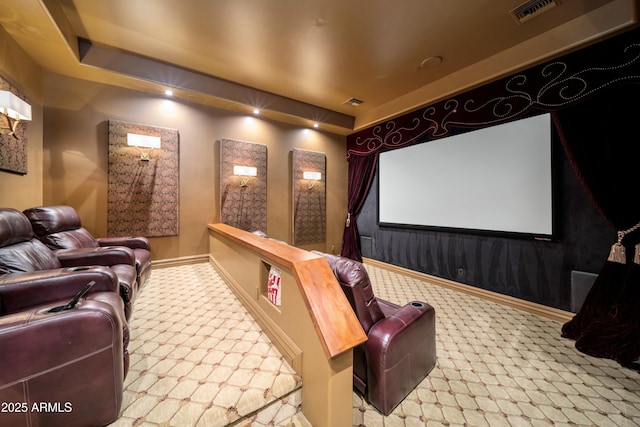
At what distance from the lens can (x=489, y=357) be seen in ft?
6.27

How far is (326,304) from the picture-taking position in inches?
47.5

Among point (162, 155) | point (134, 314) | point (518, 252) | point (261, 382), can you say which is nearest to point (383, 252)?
point (518, 252)

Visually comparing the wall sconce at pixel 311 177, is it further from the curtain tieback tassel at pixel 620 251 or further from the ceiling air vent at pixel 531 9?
the curtain tieback tassel at pixel 620 251

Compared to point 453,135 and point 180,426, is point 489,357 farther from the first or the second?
point 453,135

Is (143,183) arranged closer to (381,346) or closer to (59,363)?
(59,363)

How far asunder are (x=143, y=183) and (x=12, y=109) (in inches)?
57.9

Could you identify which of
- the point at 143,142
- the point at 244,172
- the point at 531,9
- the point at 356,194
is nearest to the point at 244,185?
the point at 244,172

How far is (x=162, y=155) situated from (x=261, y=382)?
3516mm

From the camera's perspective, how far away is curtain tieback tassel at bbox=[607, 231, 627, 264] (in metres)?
2.07

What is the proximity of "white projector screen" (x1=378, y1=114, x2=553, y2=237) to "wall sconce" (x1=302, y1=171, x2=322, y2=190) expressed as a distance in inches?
61.2

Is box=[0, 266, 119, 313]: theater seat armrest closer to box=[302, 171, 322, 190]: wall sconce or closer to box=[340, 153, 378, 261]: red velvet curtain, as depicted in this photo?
box=[302, 171, 322, 190]: wall sconce

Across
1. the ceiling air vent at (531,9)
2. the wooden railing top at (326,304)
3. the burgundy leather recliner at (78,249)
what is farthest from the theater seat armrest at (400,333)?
the ceiling air vent at (531,9)

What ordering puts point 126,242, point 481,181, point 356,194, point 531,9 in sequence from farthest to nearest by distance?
point 356,194
point 481,181
point 126,242
point 531,9

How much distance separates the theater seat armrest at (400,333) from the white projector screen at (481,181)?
2.18m
